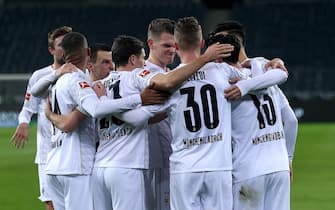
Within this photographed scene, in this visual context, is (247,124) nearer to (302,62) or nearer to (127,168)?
(127,168)

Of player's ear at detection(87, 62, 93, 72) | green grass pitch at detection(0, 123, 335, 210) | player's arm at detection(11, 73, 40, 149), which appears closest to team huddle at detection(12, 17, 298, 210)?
player's ear at detection(87, 62, 93, 72)

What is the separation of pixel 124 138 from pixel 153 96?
18.5 inches

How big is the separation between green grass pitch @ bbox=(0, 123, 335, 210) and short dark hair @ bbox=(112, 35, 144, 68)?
528 centimetres

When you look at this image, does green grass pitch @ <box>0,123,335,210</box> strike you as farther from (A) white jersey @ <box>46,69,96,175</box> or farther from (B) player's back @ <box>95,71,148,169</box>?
(B) player's back @ <box>95,71,148,169</box>

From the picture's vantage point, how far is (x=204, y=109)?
20.1 ft

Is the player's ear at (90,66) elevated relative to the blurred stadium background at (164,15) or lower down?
lower down

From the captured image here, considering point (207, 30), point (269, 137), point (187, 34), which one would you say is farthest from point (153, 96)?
point (207, 30)

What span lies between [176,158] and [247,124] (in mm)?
603

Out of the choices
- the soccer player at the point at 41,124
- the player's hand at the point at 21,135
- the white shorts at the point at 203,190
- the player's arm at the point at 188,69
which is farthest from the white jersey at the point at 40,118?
the white shorts at the point at 203,190

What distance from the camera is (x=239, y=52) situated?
6375mm

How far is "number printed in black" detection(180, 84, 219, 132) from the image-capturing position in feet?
20.1

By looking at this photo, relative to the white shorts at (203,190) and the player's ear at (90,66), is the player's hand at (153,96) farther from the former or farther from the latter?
the player's ear at (90,66)

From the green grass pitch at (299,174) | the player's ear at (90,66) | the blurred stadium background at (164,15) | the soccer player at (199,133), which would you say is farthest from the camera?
the blurred stadium background at (164,15)

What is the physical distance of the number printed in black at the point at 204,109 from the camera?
6.13m
